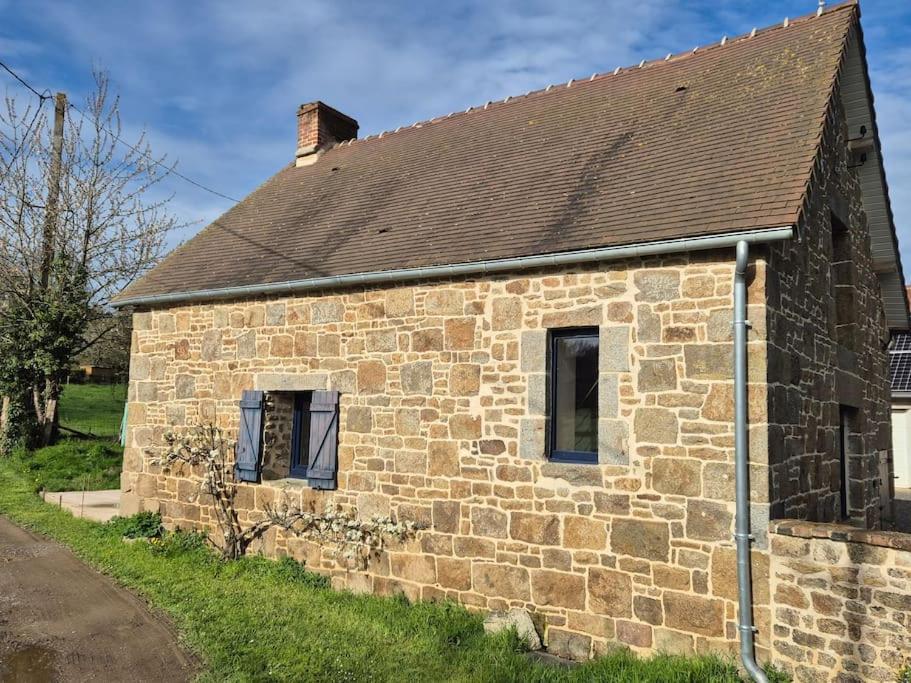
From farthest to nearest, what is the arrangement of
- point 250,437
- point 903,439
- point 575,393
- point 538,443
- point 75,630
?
1. point 903,439
2. point 250,437
3. point 575,393
4. point 538,443
5. point 75,630

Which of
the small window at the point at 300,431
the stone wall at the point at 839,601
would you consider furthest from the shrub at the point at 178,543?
the stone wall at the point at 839,601

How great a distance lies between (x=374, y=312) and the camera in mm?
7711

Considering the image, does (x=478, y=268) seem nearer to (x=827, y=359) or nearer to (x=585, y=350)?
(x=585, y=350)

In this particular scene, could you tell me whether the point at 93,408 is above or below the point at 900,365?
below

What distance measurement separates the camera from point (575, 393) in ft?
21.5

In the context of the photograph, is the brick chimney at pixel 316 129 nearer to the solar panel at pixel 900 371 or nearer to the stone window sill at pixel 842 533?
the stone window sill at pixel 842 533

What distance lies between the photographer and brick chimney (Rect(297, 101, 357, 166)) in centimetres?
1334

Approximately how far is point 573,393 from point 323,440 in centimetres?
301

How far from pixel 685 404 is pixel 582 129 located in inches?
183

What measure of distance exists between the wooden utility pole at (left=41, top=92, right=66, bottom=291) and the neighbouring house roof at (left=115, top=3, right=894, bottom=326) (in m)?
5.57

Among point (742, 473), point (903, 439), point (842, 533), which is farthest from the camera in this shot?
point (903, 439)

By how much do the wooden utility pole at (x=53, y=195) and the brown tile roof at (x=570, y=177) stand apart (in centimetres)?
553

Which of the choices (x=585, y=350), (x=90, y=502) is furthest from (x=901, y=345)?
(x=90, y=502)

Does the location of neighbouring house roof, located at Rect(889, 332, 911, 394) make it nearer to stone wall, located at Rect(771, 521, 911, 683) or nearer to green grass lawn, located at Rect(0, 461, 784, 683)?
stone wall, located at Rect(771, 521, 911, 683)
